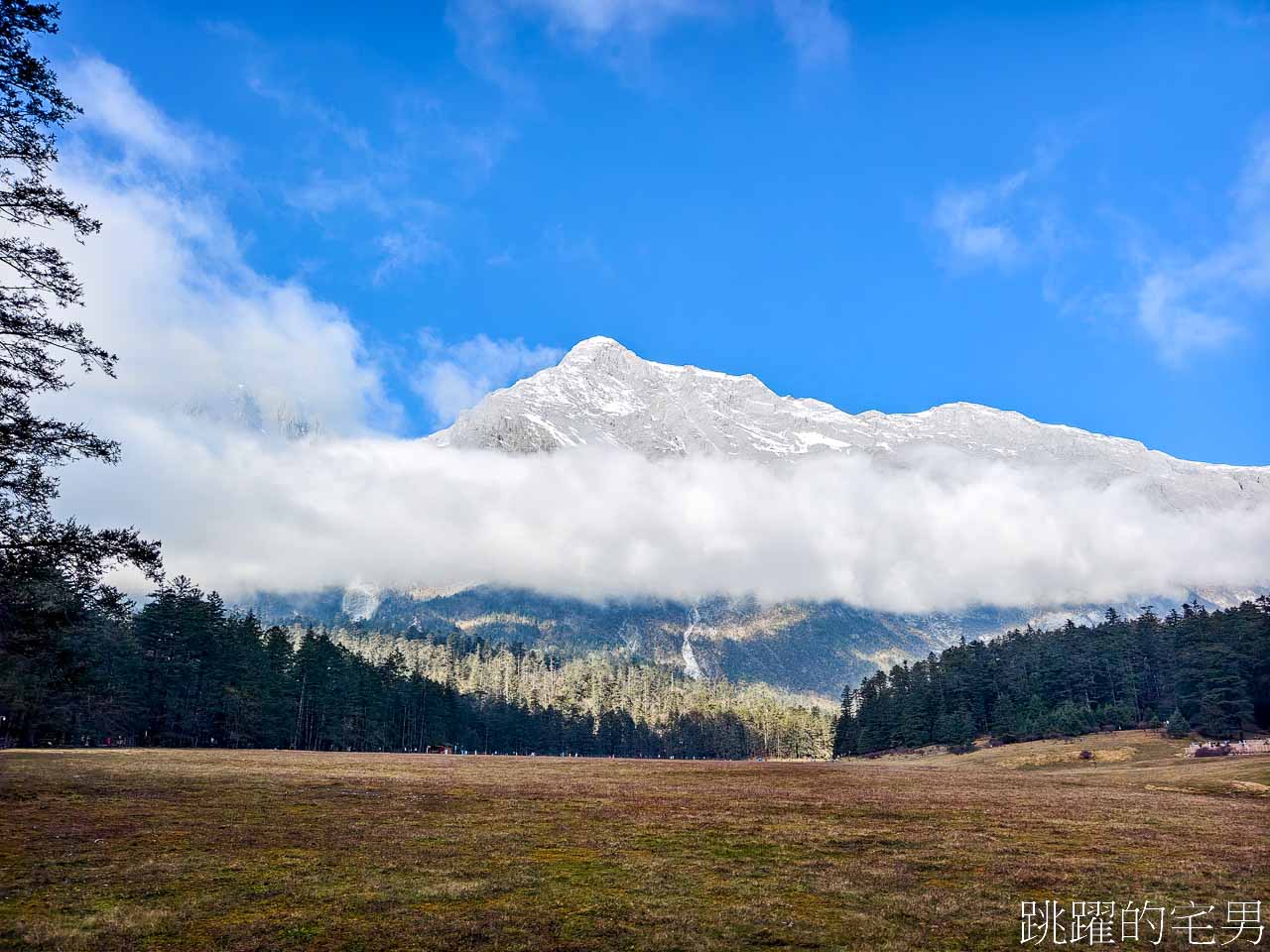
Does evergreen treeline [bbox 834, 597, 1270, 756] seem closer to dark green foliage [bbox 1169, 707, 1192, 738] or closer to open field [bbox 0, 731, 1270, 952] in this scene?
dark green foliage [bbox 1169, 707, 1192, 738]

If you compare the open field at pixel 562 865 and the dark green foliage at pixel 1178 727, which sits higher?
the open field at pixel 562 865

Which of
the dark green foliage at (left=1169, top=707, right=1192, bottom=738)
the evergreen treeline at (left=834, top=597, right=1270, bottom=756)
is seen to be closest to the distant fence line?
the dark green foliage at (left=1169, top=707, right=1192, bottom=738)

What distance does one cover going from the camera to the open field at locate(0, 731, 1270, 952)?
15.3 m

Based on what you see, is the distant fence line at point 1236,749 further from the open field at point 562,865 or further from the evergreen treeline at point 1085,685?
the open field at point 562,865

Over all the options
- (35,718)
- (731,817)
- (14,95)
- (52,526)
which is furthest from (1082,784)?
(35,718)

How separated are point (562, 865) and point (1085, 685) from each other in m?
151

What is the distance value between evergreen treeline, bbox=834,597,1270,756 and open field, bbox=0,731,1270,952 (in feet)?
252

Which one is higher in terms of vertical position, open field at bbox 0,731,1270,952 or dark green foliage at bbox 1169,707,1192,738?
open field at bbox 0,731,1270,952

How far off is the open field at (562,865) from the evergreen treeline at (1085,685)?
252 feet

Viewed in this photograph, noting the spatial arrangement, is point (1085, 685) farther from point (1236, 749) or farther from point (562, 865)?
point (562, 865)

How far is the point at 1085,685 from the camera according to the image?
13975cm

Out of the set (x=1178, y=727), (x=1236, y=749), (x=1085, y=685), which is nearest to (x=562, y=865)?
(x=1236, y=749)

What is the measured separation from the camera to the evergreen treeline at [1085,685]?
104 metres

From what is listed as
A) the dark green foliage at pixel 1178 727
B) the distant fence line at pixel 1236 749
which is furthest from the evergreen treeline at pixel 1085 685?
the distant fence line at pixel 1236 749
